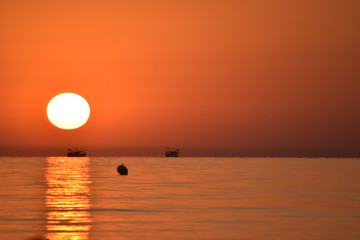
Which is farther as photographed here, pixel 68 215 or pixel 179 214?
pixel 179 214

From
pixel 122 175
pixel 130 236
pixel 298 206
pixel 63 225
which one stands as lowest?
pixel 130 236

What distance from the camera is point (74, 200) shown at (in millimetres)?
65312

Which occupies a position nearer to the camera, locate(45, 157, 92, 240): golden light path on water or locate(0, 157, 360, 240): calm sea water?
locate(45, 157, 92, 240): golden light path on water

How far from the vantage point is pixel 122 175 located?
12556cm

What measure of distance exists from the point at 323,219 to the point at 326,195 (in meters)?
23.6

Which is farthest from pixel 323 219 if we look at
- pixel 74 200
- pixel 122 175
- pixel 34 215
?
pixel 122 175

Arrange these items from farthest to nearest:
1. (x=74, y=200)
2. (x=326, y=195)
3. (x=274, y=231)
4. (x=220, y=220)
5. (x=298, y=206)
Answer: (x=326, y=195) < (x=74, y=200) < (x=298, y=206) < (x=220, y=220) < (x=274, y=231)

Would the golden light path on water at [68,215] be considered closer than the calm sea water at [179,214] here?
Yes

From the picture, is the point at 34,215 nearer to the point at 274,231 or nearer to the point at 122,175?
the point at 274,231

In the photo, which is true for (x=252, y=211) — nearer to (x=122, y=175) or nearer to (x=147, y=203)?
(x=147, y=203)

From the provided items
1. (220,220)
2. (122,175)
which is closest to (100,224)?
(220,220)

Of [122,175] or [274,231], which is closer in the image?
[274,231]

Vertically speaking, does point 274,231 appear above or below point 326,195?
below

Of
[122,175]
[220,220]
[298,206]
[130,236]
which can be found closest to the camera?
[130,236]
